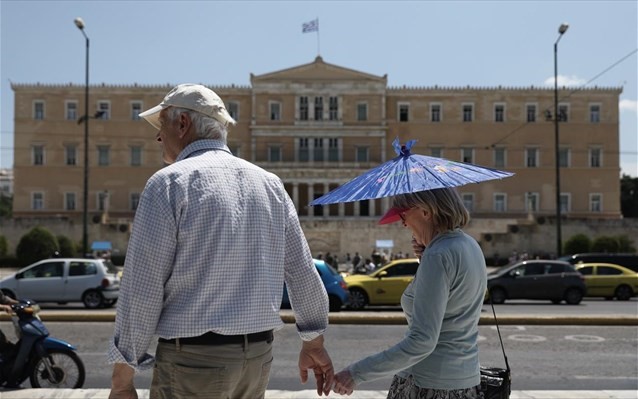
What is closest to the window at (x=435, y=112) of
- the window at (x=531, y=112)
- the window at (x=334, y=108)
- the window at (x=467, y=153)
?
the window at (x=467, y=153)

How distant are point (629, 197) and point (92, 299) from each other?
3153 inches

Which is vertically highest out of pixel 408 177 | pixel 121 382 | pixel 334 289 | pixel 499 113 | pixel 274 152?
pixel 499 113

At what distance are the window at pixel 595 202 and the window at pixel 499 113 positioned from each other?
10.6m

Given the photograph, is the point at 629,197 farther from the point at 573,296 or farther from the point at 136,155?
the point at 573,296

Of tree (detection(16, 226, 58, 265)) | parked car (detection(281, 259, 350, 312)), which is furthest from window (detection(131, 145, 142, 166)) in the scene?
parked car (detection(281, 259, 350, 312))

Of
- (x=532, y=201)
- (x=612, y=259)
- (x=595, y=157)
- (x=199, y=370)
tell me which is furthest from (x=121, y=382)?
(x=595, y=157)

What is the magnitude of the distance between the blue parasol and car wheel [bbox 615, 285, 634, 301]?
2100cm

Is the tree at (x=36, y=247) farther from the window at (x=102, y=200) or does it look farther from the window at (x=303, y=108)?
the window at (x=303, y=108)

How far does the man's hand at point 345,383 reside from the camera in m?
2.92

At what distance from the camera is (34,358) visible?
6961 mm

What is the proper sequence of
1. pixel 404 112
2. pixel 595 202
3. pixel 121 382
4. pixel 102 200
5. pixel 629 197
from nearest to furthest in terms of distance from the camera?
pixel 121 382
pixel 102 200
pixel 595 202
pixel 404 112
pixel 629 197

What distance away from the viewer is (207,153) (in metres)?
2.92

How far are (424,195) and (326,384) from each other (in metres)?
0.93

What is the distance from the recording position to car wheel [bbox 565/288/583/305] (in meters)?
19.6
